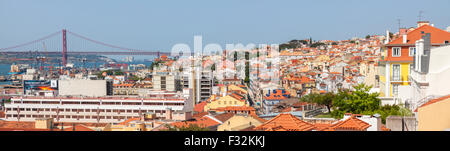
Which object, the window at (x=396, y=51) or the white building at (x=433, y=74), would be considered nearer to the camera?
the white building at (x=433, y=74)

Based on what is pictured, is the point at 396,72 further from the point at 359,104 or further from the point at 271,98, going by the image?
the point at 271,98

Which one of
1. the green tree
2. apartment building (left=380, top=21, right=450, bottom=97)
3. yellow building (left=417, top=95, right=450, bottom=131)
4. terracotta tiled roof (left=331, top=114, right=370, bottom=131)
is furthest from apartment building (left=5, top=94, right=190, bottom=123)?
yellow building (left=417, top=95, right=450, bottom=131)

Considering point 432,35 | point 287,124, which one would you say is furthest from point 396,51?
point 287,124

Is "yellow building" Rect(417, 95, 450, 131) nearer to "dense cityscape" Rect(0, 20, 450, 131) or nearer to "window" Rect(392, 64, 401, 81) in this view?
"dense cityscape" Rect(0, 20, 450, 131)

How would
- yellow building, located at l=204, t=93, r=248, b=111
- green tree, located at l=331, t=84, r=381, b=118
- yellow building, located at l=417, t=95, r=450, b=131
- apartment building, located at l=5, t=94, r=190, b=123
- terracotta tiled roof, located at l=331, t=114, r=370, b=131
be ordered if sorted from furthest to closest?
apartment building, located at l=5, t=94, r=190, b=123 → yellow building, located at l=204, t=93, r=248, b=111 → green tree, located at l=331, t=84, r=381, b=118 → terracotta tiled roof, located at l=331, t=114, r=370, b=131 → yellow building, located at l=417, t=95, r=450, b=131

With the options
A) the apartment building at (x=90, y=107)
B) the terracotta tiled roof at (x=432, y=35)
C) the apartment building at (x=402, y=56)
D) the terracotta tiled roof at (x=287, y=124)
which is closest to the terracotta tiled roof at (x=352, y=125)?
the terracotta tiled roof at (x=287, y=124)

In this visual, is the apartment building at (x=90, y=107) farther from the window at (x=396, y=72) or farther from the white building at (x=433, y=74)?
the white building at (x=433, y=74)

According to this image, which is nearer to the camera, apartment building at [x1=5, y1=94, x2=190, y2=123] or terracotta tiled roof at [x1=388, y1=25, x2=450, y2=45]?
terracotta tiled roof at [x1=388, y1=25, x2=450, y2=45]
